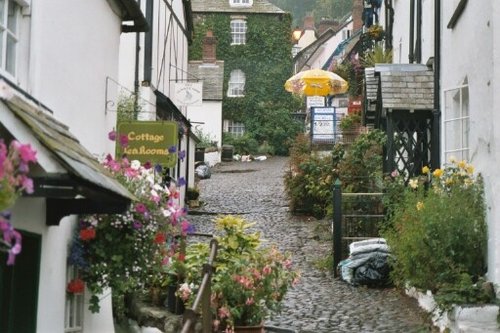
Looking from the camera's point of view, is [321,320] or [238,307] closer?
[238,307]

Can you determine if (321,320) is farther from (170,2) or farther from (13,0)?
(170,2)

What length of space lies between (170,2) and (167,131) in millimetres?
10877

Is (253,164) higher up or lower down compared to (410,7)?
lower down

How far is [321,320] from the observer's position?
10.1 m

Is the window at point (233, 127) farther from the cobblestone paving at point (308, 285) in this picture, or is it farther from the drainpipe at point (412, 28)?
the drainpipe at point (412, 28)

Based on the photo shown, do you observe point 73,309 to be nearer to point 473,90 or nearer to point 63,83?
point 63,83

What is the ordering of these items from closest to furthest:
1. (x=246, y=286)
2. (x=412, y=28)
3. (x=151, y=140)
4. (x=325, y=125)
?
(x=246, y=286) < (x=151, y=140) < (x=412, y=28) < (x=325, y=125)

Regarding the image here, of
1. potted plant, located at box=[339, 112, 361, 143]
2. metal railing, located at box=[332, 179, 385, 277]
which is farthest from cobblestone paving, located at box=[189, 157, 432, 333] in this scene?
potted plant, located at box=[339, 112, 361, 143]

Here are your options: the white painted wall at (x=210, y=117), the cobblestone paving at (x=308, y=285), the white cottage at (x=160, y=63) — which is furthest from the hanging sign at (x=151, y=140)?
the white painted wall at (x=210, y=117)

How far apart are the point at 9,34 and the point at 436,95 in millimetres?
8916

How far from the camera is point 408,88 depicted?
14719mm

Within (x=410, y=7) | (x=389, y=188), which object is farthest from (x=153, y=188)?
(x=410, y=7)

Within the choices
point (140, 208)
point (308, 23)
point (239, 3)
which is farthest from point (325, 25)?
point (140, 208)

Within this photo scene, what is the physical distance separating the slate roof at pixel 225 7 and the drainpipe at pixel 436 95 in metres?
34.1
